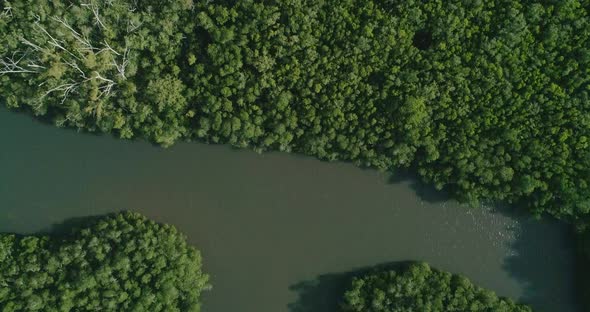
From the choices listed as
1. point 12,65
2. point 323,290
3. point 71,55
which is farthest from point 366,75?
point 12,65

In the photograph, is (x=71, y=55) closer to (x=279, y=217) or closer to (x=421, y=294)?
(x=279, y=217)

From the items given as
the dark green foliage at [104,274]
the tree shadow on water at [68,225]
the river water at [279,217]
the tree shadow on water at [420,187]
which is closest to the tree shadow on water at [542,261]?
the river water at [279,217]

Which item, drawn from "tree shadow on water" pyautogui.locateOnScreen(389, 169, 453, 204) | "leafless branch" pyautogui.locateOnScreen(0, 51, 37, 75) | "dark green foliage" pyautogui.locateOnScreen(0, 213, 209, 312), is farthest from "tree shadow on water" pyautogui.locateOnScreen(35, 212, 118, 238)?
"tree shadow on water" pyautogui.locateOnScreen(389, 169, 453, 204)

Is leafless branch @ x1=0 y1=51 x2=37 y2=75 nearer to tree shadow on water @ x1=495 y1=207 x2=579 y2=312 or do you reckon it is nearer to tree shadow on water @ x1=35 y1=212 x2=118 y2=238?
tree shadow on water @ x1=35 y1=212 x2=118 y2=238

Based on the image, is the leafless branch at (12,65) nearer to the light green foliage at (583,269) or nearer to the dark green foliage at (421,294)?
the dark green foliage at (421,294)

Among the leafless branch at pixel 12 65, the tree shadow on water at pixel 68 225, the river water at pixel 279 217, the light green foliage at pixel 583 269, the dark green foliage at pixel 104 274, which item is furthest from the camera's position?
the tree shadow on water at pixel 68 225

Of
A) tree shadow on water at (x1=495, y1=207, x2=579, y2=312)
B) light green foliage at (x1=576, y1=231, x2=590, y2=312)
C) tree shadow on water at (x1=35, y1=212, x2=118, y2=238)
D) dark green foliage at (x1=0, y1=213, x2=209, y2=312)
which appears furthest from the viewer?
tree shadow on water at (x1=35, y1=212, x2=118, y2=238)

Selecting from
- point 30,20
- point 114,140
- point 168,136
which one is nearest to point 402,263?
point 168,136
